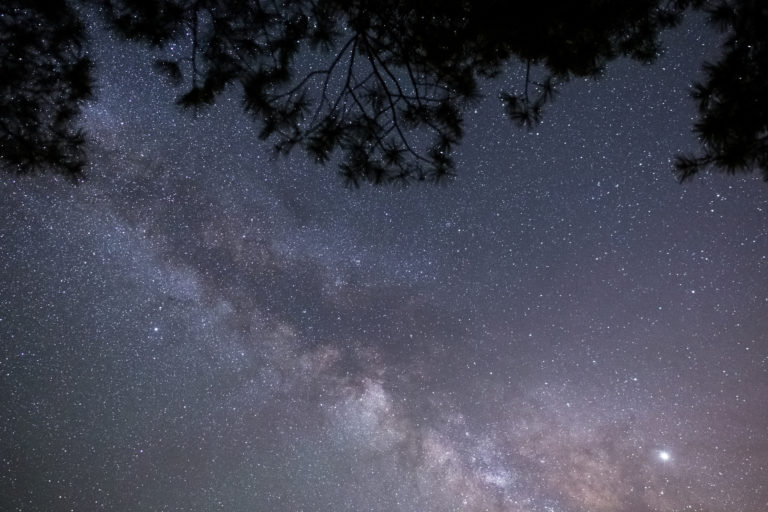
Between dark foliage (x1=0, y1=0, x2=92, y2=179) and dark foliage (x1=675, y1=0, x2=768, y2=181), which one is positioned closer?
dark foliage (x1=675, y1=0, x2=768, y2=181)

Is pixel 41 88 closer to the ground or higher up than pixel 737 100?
higher up

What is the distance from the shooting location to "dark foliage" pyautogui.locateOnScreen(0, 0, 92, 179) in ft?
12.4

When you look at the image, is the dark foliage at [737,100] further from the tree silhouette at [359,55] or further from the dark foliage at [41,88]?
the dark foliage at [41,88]

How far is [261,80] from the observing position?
379 cm

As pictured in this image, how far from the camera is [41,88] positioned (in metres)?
3.96

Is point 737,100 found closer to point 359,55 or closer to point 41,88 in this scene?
point 359,55

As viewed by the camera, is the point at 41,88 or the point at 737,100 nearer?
the point at 737,100

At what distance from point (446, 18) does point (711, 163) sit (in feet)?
7.70

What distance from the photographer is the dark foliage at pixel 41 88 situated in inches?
149

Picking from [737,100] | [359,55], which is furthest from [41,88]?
[737,100]

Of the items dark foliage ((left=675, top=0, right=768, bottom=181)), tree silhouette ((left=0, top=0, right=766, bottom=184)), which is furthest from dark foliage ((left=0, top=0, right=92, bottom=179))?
dark foliage ((left=675, top=0, right=768, bottom=181))

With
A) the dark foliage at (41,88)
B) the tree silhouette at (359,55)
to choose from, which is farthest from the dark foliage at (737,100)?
the dark foliage at (41,88)

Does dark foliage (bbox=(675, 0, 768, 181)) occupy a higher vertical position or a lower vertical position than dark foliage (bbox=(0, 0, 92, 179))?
lower

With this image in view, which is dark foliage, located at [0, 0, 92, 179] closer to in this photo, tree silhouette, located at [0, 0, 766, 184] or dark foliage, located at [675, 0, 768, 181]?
tree silhouette, located at [0, 0, 766, 184]
